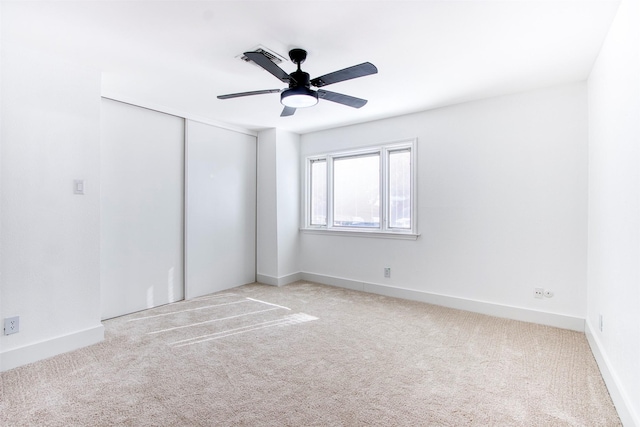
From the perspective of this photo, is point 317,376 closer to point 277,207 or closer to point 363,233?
point 363,233

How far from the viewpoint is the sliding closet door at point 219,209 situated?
4.12m

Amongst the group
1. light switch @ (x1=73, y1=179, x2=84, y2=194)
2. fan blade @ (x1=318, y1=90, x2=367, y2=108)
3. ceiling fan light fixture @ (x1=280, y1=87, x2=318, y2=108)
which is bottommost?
light switch @ (x1=73, y1=179, x2=84, y2=194)

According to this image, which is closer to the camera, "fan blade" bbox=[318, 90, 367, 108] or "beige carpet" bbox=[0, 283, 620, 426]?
"beige carpet" bbox=[0, 283, 620, 426]

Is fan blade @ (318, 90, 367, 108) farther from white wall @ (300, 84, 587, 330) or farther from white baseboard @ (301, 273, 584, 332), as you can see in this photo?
white baseboard @ (301, 273, 584, 332)

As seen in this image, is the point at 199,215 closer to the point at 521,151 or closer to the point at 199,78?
the point at 199,78

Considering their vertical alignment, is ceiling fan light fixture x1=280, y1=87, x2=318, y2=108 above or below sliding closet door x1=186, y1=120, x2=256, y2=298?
above

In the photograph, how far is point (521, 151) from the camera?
326 cm

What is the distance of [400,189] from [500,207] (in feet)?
3.97

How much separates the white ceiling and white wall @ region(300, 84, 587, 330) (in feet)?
1.28

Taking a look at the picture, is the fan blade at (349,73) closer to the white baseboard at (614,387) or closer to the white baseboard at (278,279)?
the white baseboard at (614,387)

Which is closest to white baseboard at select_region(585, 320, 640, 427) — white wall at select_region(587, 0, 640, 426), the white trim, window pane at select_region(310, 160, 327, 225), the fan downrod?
white wall at select_region(587, 0, 640, 426)

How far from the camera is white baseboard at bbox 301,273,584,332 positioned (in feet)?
10.0

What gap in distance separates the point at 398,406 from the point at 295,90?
7.12 ft

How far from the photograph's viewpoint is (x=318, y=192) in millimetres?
5066
